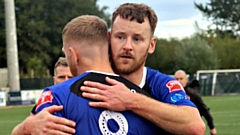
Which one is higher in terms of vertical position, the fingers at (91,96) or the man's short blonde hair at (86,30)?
the man's short blonde hair at (86,30)

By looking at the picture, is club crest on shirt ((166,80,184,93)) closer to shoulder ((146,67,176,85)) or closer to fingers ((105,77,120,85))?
shoulder ((146,67,176,85))

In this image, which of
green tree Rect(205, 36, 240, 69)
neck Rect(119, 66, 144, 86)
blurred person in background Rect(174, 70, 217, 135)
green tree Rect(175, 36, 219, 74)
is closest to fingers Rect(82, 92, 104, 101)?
neck Rect(119, 66, 144, 86)

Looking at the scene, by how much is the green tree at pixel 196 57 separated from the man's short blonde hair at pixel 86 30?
5483 cm

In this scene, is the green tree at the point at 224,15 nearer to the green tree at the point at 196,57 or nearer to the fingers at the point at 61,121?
A: the green tree at the point at 196,57

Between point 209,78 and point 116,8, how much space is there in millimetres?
40682

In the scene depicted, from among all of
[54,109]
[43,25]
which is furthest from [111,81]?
[43,25]

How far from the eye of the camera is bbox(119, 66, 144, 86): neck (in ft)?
12.1

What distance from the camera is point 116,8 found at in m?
3.69

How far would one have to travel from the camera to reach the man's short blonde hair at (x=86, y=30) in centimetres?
325

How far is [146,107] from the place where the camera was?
10.9 ft

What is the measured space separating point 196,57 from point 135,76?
55.8 metres

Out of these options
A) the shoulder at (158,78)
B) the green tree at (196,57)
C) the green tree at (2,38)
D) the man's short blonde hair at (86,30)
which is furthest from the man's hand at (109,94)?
the green tree at (2,38)

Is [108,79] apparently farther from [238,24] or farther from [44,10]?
[238,24]

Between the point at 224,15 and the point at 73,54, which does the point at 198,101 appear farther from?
the point at 224,15
